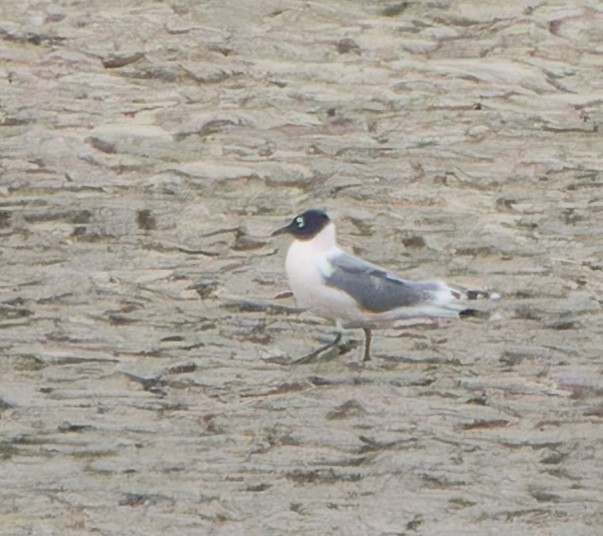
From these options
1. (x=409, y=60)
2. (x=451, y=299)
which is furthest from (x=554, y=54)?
(x=451, y=299)

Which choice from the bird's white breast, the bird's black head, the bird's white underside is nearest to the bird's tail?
the bird's white underside

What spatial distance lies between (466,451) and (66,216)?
12.0 feet

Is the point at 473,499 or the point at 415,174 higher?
the point at 473,499

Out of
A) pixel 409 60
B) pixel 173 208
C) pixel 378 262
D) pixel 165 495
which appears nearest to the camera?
pixel 165 495

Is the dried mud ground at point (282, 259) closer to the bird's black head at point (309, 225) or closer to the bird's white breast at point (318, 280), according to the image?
the bird's white breast at point (318, 280)

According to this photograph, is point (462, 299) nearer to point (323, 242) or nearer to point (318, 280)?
point (323, 242)

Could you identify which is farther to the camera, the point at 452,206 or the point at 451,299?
the point at 452,206

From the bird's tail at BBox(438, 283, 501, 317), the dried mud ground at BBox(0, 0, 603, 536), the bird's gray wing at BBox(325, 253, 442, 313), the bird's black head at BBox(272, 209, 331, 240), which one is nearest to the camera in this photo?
the dried mud ground at BBox(0, 0, 603, 536)

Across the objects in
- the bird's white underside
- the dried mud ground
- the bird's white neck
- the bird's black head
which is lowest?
the dried mud ground

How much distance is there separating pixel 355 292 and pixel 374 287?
0.09m

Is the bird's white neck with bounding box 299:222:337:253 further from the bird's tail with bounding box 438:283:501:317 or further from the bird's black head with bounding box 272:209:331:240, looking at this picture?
the bird's tail with bounding box 438:283:501:317

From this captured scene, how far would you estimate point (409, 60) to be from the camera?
1220cm

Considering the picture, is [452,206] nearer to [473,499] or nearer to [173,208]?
[173,208]

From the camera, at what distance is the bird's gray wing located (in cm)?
751
